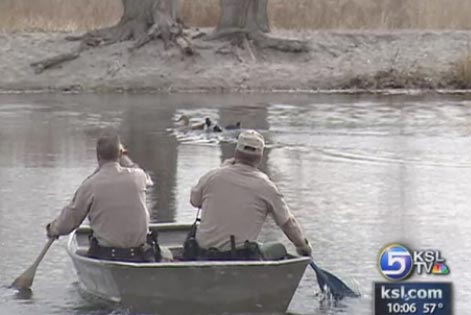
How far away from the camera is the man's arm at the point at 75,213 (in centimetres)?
1226

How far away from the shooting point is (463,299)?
40.1 feet

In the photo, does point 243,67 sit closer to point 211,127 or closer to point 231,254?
point 211,127

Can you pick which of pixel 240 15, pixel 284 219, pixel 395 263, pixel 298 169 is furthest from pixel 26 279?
pixel 240 15

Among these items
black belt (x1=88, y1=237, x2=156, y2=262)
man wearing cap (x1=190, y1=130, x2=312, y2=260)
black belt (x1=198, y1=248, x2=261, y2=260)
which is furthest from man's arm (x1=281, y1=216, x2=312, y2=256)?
black belt (x1=88, y1=237, x2=156, y2=262)

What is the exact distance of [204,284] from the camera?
11.5m

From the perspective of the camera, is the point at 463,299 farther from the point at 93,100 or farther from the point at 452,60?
the point at 452,60

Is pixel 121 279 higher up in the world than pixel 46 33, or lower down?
higher up

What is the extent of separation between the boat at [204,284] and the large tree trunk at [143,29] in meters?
28.1

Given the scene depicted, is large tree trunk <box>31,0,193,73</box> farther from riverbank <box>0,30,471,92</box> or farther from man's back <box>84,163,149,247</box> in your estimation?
man's back <box>84,163,149,247</box>

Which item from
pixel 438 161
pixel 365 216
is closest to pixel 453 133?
pixel 438 161

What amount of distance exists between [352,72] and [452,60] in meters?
3.21

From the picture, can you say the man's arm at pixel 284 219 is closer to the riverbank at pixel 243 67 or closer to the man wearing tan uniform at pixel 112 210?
the man wearing tan uniform at pixel 112 210

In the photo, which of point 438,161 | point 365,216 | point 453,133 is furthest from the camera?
point 453,133

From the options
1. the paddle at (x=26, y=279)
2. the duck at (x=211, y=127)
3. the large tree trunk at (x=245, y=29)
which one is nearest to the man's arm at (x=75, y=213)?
the paddle at (x=26, y=279)
